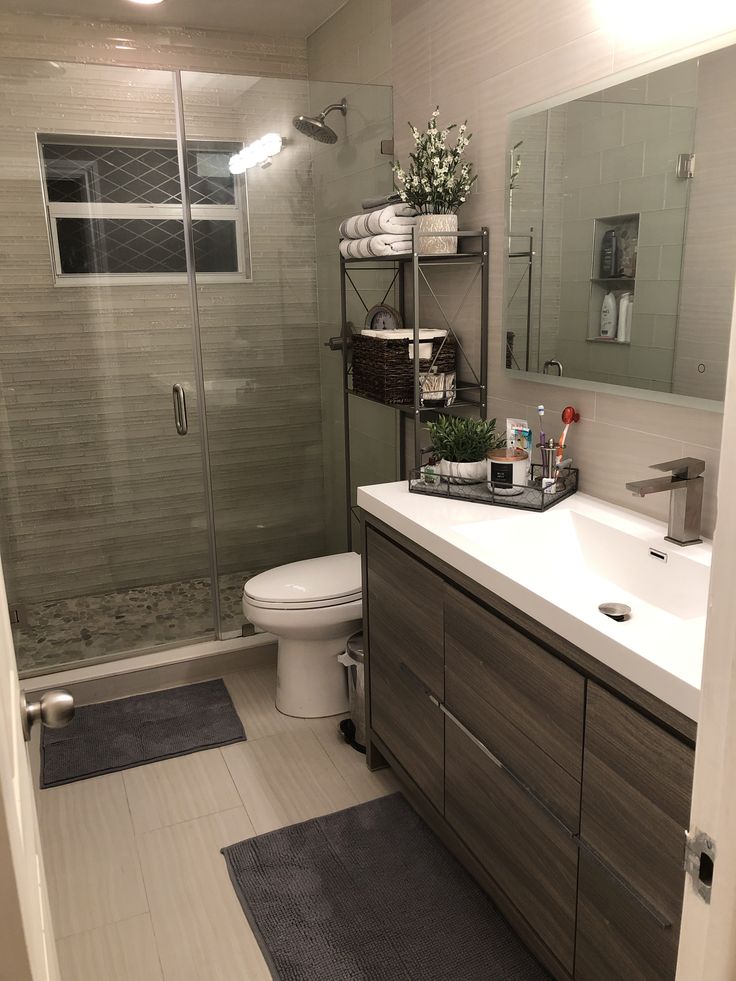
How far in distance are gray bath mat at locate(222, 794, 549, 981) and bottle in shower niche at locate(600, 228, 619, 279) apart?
4.91 feet

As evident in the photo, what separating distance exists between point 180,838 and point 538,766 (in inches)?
44.9

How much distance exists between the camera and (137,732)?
2660 millimetres

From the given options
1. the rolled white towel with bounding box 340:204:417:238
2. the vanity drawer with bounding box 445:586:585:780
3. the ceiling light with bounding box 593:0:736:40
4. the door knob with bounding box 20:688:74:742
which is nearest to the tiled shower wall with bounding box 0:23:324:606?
the rolled white towel with bounding box 340:204:417:238

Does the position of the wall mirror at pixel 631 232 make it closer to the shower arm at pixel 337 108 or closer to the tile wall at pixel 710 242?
the tile wall at pixel 710 242

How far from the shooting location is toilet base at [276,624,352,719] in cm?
267

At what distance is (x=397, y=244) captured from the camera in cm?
236

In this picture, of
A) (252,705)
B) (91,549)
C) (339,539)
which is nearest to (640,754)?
(252,705)

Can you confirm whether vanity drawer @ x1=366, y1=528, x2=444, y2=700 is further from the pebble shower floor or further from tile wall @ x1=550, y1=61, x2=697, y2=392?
the pebble shower floor

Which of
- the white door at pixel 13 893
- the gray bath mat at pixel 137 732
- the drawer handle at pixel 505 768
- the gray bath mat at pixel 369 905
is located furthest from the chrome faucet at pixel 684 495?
the gray bath mat at pixel 137 732

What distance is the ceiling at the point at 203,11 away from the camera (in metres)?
3.00

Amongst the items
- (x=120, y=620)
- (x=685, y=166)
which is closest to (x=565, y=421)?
(x=685, y=166)

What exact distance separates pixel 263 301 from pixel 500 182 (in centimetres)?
109

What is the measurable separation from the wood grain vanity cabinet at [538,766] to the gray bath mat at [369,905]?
11 cm

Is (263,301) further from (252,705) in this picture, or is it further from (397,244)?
(252,705)
